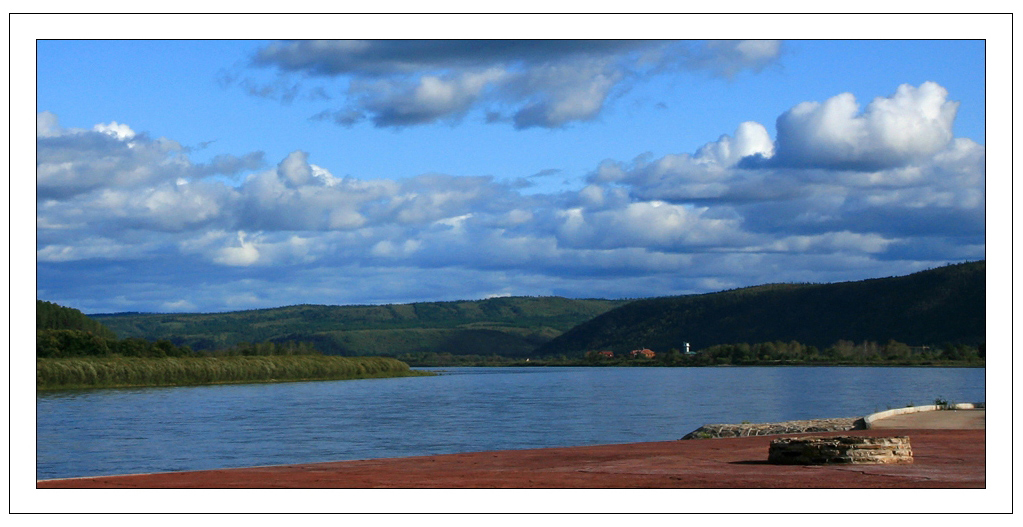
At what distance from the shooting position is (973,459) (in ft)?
57.0

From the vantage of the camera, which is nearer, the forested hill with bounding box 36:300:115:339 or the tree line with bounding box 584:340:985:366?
the forested hill with bounding box 36:300:115:339

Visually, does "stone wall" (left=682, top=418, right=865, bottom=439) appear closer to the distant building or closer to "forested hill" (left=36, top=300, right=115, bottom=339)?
"forested hill" (left=36, top=300, right=115, bottom=339)

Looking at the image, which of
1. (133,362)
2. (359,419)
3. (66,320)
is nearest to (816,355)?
(133,362)

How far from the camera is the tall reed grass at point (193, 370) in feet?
230

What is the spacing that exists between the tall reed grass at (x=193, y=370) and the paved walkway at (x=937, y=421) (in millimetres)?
55180

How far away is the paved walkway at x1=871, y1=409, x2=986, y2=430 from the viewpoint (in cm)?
2534

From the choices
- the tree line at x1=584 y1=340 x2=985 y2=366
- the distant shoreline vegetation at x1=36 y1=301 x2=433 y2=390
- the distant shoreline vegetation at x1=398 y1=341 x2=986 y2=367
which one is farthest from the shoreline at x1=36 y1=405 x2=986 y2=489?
the tree line at x1=584 y1=340 x2=985 y2=366

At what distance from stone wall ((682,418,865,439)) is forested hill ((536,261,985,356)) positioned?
313 feet

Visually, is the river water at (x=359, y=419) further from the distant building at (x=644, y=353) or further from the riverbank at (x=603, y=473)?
the distant building at (x=644, y=353)

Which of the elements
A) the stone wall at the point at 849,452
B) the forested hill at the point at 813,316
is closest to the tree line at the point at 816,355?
the forested hill at the point at 813,316
